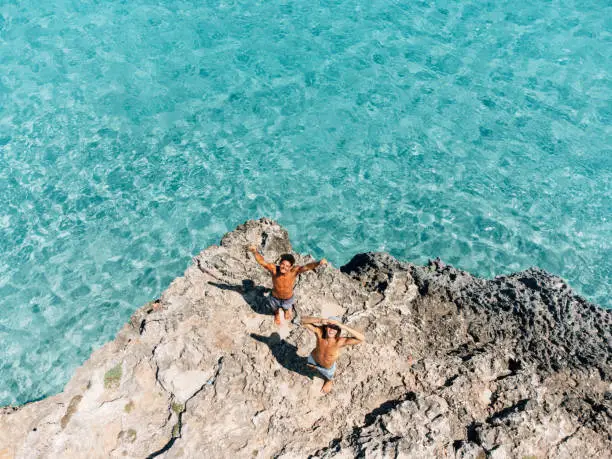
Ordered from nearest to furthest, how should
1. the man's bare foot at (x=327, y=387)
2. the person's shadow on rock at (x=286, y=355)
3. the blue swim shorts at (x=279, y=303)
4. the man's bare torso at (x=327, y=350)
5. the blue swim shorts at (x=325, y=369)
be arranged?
the man's bare torso at (x=327, y=350), the blue swim shorts at (x=325, y=369), the man's bare foot at (x=327, y=387), the person's shadow on rock at (x=286, y=355), the blue swim shorts at (x=279, y=303)

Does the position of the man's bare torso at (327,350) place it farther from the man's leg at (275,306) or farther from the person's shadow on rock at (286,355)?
the man's leg at (275,306)

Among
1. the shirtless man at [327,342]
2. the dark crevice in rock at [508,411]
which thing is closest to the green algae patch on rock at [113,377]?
the shirtless man at [327,342]

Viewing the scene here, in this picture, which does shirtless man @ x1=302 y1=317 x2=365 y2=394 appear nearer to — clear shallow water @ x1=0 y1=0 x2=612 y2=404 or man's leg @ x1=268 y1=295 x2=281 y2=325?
man's leg @ x1=268 y1=295 x2=281 y2=325

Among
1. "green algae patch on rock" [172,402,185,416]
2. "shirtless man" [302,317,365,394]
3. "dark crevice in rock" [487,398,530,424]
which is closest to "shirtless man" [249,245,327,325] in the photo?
"shirtless man" [302,317,365,394]

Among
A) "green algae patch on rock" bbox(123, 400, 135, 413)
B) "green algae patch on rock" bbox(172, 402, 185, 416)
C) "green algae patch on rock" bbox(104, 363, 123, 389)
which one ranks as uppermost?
"green algae patch on rock" bbox(172, 402, 185, 416)

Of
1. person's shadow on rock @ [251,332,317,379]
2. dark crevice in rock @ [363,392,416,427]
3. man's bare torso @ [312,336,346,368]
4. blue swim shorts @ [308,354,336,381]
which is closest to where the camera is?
man's bare torso @ [312,336,346,368]

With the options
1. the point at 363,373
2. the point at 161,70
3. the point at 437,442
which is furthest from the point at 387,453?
the point at 161,70

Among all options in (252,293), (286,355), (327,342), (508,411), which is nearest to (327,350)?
(327,342)
